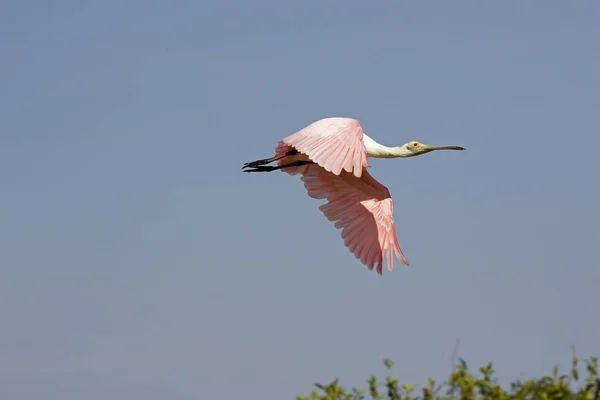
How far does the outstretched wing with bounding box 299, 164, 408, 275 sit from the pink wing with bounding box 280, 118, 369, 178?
77.3 inches

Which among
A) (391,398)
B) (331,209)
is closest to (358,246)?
(331,209)

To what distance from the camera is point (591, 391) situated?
8.39m

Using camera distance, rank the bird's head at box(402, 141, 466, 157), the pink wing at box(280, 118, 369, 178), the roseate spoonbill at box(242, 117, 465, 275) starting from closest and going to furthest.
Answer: the pink wing at box(280, 118, 369, 178)
the roseate spoonbill at box(242, 117, 465, 275)
the bird's head at box(402, 141, 466, 157)

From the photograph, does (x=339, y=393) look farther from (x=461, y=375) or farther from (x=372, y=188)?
(x=372, y=188)

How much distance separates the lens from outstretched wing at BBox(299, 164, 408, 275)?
722 inches

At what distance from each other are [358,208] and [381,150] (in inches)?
38.9

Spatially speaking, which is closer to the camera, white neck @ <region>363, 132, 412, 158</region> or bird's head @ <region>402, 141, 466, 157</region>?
white neck @ <region>363, 132, 412, 158</region>

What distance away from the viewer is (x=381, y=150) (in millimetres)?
18656

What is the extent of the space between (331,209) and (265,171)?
1.31m

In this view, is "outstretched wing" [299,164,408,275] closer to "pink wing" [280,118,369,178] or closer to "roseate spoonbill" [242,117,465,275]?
"roseate spoonbill" [242,117,465,275]

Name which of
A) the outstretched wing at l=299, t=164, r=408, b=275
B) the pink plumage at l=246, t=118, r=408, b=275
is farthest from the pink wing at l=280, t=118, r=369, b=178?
the outstretched wing at l=299, t=164, r=408, b=275

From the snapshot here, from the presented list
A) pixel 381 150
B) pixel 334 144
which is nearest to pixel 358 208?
pixel 381 150

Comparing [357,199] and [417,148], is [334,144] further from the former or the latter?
[417,148]

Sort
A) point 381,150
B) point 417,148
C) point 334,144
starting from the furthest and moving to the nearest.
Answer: point 417,148 < point 381,150 < point 334,144
